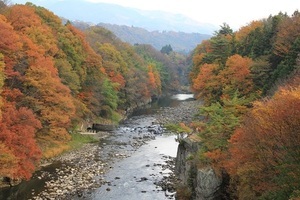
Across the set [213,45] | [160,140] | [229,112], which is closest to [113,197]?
[229,112]

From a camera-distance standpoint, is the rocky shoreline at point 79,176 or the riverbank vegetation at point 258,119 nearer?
the riverbank vegetation at point 258,119

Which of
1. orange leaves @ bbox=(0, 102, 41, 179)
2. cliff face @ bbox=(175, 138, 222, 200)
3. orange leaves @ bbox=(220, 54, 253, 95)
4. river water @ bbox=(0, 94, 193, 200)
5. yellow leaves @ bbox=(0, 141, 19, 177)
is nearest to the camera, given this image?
cliff face @ bbox=(175, 138, 222, 200)

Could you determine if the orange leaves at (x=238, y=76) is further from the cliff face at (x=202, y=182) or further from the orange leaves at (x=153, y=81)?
the orange leaves at (x=153, y=81)

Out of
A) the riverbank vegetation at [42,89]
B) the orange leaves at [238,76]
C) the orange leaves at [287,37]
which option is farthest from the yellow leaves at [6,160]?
the orange leaves at [287,37]

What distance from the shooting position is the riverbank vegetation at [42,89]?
2769 centimetres

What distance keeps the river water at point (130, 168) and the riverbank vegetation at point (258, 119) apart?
6129 millimetres

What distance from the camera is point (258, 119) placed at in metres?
17.7

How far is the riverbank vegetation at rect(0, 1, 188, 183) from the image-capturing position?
27688mm

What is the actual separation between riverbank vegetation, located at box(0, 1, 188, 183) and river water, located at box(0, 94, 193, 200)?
1844mm

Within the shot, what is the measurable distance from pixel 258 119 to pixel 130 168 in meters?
18.4

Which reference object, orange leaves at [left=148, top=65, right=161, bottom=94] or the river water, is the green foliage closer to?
the river water

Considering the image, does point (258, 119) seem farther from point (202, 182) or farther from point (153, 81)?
point (153, 81)

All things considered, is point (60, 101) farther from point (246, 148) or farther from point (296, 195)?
point (296, 195)

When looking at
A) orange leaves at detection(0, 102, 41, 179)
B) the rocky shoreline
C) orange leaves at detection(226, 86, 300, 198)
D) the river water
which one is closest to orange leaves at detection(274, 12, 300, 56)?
the rocky shoreline
